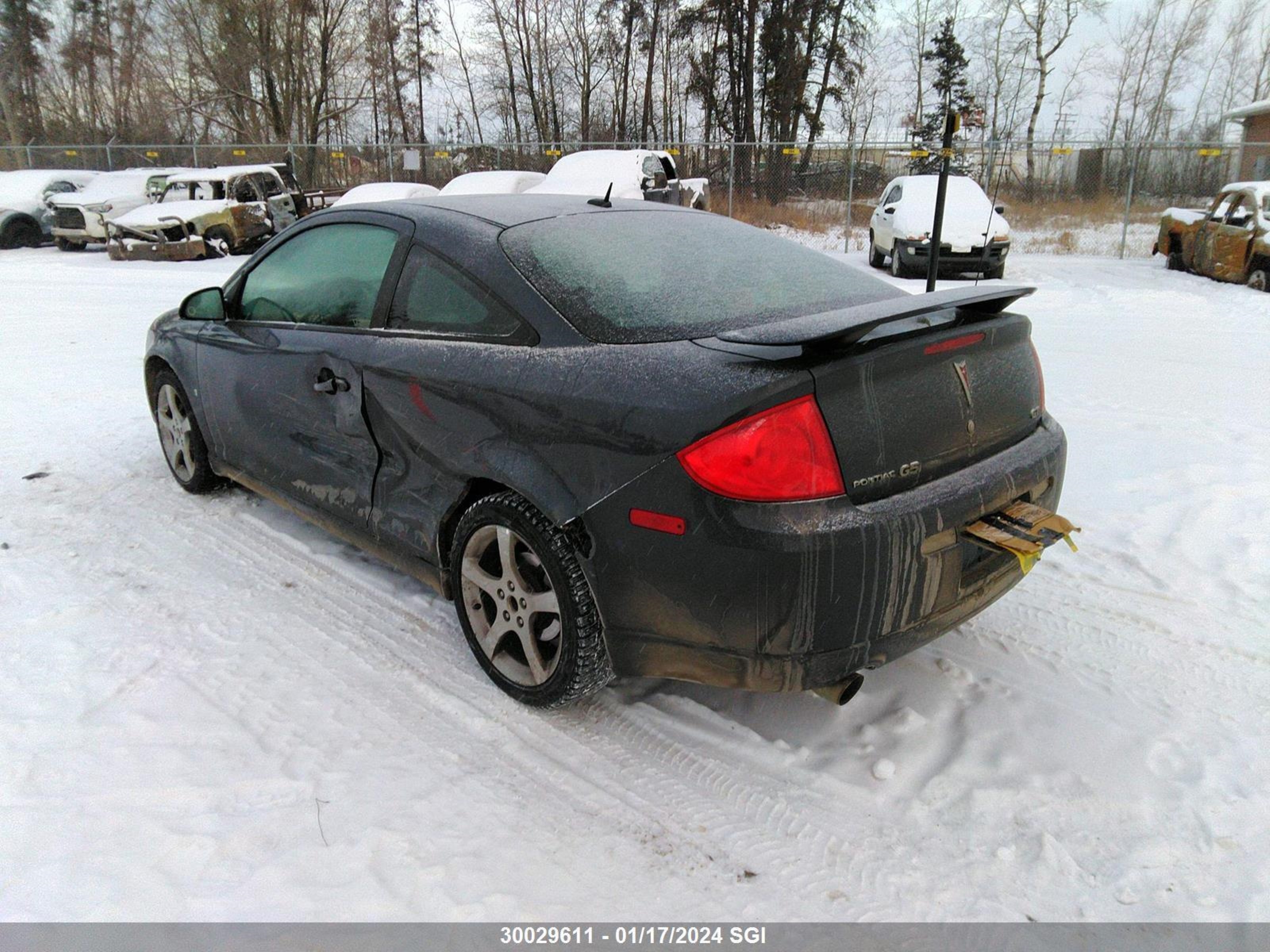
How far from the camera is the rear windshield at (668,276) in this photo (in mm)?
2664

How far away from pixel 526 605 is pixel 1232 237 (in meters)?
14.1

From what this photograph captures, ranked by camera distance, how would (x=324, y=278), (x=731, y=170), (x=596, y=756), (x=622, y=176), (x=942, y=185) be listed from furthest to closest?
(x=731, y=170), (x=622, y=176), (x=942, y=185), (x=324, y=278), (x=596, y=756)

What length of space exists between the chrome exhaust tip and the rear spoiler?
930 mm

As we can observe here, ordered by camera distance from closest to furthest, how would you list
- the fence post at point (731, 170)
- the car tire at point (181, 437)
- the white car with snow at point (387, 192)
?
1. the car tire at point (181, 437)
2. the white car with snow at point (387, 192)
3. the fence post at point (731, 170)

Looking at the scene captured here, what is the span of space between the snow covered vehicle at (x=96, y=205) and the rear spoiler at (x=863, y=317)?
19.3 meters

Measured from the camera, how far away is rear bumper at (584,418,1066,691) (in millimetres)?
2219

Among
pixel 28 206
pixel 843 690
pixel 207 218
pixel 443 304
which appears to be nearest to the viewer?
pixel 843 690

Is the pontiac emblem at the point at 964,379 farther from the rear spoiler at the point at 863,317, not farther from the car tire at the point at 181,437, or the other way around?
the car tire at the point at 181,437

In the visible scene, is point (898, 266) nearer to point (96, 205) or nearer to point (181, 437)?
point (181, 437)

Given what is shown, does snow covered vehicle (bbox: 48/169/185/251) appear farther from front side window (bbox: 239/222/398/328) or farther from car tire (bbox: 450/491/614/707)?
car tire (bbox: 450/491/614/707)

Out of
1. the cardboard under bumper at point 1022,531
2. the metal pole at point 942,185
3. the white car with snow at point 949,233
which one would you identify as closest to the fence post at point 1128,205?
the white car with snow at point 949,233

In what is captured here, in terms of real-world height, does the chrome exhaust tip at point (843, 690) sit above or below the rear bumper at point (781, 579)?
below

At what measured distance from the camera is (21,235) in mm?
19344

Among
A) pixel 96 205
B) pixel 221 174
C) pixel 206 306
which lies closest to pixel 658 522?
pixel 206 306
